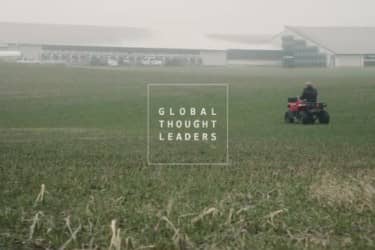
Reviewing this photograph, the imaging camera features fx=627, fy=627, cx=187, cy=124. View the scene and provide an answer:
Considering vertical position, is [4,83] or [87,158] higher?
[4,83]

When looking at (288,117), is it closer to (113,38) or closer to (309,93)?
(309,93)

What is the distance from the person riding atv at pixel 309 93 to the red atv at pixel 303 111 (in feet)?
0.10

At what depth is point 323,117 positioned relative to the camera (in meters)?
4.70

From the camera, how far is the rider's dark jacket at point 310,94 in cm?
466

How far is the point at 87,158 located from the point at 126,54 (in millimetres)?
841

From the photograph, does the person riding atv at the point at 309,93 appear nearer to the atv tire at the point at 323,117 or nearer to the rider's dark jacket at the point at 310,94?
the rider's dark jacket at the point at 310,94

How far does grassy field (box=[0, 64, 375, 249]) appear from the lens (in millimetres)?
3871

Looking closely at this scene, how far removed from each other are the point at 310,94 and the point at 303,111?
141 mm

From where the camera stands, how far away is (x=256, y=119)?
15.3ft

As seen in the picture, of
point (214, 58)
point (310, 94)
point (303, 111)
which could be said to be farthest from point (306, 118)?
point (214, 58)

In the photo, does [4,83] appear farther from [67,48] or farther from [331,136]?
[331,136]

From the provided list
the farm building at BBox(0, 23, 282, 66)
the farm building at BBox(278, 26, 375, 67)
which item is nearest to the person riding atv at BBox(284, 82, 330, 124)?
the farm building at BBox(278, 26, 375, 67)

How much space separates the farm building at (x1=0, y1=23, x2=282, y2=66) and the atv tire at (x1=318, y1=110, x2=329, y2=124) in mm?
515

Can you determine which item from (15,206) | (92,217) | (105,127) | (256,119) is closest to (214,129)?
(256,119)
